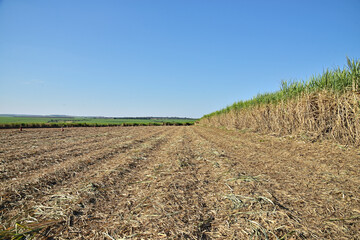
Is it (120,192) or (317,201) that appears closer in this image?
(317,201)

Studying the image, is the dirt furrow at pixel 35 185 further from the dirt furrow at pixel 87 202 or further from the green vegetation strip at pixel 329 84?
the green vegetation strip at pixel 329 84

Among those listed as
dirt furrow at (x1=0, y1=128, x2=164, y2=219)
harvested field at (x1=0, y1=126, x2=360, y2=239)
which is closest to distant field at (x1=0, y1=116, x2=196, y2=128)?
dirt furrow at (x1=0, y1=128, x2=164, y2=219)

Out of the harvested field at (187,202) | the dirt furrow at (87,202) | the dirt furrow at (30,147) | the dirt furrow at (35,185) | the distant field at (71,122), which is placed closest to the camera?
the harvested field at (187,202)

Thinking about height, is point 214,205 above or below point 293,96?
below

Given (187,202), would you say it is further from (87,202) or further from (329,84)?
(329,84)

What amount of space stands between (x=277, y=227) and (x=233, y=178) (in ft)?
5.35

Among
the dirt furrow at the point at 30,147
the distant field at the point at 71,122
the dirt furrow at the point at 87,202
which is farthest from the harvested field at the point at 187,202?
the distant field at the point at 71,122

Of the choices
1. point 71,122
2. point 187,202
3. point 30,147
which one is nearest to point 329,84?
point 187,202

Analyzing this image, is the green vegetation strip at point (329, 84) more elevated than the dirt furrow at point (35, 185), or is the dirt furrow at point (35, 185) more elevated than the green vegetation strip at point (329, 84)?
the green vegetation strip at point (329, 84)

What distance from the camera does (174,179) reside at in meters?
3.81

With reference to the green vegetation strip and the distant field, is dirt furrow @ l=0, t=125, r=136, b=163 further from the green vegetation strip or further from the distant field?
the distant field

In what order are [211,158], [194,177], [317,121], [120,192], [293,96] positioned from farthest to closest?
[293,96]
[317,121]
[211,158]
[194,177]
[120,192]

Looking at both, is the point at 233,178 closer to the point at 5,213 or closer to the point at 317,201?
the point at 317,201

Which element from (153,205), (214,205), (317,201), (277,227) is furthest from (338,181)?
(153,205)
